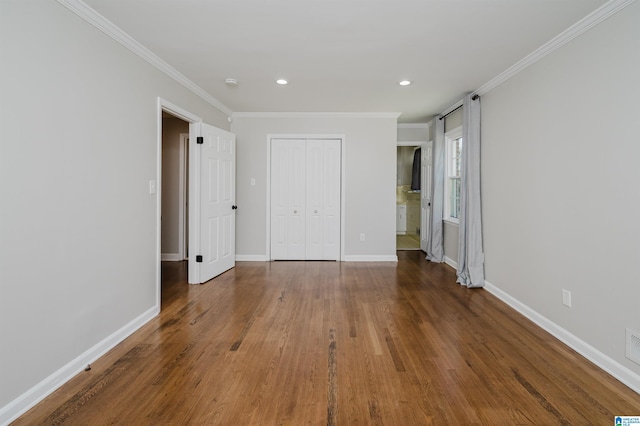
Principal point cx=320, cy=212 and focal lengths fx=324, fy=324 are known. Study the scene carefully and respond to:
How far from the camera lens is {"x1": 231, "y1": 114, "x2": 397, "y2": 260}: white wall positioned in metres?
5.41

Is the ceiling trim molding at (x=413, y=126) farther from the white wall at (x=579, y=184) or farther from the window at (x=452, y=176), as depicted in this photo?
the white wall at (x=579, y=184)

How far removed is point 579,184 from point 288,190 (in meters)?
3.94

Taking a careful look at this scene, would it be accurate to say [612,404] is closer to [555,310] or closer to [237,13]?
[555,310]

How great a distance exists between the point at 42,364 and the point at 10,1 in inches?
80.2

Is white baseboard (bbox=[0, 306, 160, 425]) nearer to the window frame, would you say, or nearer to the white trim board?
the white trim board

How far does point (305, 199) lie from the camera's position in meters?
5.50

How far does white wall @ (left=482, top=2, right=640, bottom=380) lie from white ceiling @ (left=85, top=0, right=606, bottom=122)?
14.6 inches

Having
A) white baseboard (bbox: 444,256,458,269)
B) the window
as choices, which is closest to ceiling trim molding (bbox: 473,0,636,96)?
the window

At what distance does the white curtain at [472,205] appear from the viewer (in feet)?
13.2

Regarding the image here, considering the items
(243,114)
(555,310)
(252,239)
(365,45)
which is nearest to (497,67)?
(365,45)

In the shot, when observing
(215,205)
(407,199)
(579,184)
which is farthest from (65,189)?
(407,199)

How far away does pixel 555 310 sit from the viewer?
9.01ft

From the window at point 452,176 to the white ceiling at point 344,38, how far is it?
123cm

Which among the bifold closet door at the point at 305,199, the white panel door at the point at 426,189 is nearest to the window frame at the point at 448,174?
the white panel door at the point at 426,189
